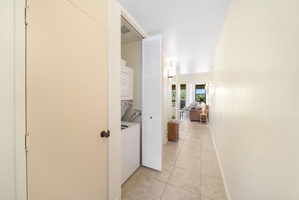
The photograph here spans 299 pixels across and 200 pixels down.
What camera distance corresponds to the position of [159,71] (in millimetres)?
2088

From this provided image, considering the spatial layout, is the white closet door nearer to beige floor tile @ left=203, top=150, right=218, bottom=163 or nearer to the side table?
beige floor tile @ left=203, top=150, right=218, bottom=163

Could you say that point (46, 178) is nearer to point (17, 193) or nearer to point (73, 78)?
point (17, 193)

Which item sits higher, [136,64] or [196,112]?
[136,64]

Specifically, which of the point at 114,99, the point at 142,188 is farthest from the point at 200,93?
the point at 114,99

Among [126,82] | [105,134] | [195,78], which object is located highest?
[195,78]

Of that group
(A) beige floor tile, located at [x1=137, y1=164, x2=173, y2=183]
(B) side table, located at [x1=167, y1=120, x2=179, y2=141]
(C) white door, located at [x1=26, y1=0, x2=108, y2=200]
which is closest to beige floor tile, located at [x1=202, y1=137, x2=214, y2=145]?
(B) side table, located at [x1=167, y1=120, x2=179, y2=141]

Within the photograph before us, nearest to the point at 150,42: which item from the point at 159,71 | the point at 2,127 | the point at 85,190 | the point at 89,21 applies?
the point at 159,71

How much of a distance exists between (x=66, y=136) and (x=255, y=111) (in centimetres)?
146

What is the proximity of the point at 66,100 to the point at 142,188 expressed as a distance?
1638 mm

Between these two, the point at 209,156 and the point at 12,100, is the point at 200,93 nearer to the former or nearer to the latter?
the point at 209,156

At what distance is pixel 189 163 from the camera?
2377mm

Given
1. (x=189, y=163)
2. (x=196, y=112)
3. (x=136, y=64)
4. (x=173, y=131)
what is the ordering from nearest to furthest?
1. (x=189, y=163)
2. (x=136, y=64)
3. (x=173, y=131)
4. (x=196, y=112)

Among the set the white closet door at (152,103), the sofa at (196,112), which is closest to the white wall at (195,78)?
the sofa at (196,112)

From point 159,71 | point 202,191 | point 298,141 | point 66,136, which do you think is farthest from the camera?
point 159,71
